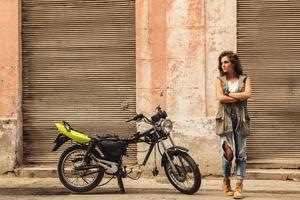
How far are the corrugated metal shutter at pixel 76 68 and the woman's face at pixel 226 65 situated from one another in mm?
2790

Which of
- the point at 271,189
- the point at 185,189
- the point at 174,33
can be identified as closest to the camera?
the point at 185,189

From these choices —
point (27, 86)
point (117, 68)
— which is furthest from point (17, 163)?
point (117, 68)

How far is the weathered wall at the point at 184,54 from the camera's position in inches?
398

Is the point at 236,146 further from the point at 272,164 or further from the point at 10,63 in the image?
the point at 10,63

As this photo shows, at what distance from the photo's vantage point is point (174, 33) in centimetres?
1015

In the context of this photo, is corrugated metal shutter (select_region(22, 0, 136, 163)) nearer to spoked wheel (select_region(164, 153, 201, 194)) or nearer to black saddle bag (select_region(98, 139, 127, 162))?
black saddle bag (select_region(98, 139, 127, 162))

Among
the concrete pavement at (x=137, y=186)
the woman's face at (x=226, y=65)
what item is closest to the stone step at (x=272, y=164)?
the concrete pavement at (x=137, y=186)

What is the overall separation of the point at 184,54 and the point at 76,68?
2.02 meters

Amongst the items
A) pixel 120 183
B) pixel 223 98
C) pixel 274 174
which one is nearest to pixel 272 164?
pixel 274 174

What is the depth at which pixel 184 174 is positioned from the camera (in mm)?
8281

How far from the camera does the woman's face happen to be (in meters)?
7.89

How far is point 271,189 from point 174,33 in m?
3.24

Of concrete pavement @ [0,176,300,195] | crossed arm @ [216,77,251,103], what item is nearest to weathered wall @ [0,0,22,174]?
concrete pavement @ [0,176,300,195]

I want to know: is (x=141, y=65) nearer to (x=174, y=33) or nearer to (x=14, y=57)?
(x=174, y=33)
